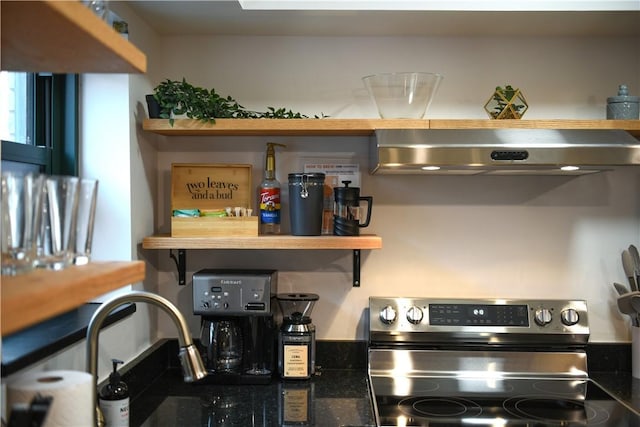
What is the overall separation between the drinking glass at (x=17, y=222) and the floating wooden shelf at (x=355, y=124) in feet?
3.50

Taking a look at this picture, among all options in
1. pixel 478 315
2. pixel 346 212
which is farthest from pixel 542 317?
pixel 346 212

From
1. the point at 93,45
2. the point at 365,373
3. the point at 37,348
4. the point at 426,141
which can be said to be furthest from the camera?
the point at 365,373

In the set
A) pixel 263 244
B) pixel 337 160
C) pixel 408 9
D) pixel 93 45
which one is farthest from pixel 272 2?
pixel 93 45

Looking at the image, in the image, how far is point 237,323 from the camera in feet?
6.54

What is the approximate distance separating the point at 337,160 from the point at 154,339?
90 cm

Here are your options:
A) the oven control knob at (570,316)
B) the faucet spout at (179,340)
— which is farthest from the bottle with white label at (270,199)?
the oven control knob at (570,316)

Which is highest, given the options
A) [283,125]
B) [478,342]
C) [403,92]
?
[403,92]

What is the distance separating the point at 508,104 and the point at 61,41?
4.79ft

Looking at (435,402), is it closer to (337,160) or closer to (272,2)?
(337,160)

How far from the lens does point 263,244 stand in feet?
6.22

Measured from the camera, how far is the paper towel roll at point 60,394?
37.2 inches

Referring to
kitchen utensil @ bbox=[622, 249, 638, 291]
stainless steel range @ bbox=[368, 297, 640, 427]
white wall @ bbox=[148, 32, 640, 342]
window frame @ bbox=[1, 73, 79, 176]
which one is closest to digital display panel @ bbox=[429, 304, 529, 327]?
stainless steel range @ bbox=[368, 297, 640, 427]

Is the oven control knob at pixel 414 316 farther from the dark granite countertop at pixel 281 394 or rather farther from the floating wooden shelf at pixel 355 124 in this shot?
the floating wooden shelf at pixel 355 124

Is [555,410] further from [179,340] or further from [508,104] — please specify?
[179,340]
